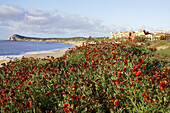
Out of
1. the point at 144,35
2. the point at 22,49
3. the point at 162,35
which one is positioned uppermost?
the point at 144,35

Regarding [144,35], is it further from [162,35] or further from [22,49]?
[22,49]

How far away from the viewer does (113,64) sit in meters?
6.46

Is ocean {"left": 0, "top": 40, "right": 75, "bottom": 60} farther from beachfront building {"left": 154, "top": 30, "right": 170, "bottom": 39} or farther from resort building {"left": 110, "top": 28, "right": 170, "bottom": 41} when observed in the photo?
beachfront building {"left": 154, "top": 30, "right": 170, "bottom": 39}

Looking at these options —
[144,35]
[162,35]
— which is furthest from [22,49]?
[144,35]

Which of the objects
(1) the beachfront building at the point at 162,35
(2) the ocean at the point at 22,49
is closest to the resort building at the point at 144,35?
(1) the beachfront building at the point at 162,35

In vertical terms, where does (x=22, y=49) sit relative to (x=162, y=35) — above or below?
below

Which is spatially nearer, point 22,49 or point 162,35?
point 162,35

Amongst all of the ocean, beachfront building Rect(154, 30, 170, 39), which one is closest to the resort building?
beachfront building Rect(154, 30, 170, 39)

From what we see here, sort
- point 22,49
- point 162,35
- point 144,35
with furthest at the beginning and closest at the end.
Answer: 1. point 144,35
2. point 22,49
3. point 162,35

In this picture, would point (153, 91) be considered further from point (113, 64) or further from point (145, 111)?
point (113, 64)

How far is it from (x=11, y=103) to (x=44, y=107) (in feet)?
3.16

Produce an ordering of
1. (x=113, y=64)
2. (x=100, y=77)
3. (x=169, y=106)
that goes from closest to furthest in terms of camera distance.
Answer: (x=169, y=106) < (x=100, y=77) < (x=113, y=64)

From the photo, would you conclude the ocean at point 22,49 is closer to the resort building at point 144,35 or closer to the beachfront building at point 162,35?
the resort building at point 144,35

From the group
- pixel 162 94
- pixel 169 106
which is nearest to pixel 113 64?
pixel 162 94
